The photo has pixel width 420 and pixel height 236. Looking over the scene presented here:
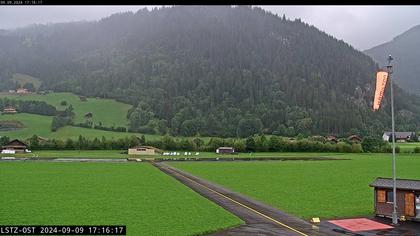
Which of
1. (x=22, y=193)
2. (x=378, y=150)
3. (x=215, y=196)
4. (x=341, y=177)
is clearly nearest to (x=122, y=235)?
(x=215, y=196)

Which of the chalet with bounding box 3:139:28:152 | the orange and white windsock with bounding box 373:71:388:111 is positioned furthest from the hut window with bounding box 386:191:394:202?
the chalet with bounding box 3:139:28:152

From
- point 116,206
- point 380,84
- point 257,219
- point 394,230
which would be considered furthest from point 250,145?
point 394,230

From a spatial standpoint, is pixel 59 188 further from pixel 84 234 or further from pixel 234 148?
pixel 234 148

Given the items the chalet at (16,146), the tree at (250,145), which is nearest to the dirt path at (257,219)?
the tree at (250,145)

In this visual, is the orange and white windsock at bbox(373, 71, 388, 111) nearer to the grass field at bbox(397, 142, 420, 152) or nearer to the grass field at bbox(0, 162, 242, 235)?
the grass field at bbox(0, 162, 242, 235)

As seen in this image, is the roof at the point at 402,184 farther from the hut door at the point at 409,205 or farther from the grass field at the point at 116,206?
the grass field at the point at 116,206

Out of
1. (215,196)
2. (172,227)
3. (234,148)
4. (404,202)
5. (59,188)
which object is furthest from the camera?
(234,148)
